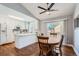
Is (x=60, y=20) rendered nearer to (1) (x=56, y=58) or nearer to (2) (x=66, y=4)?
(2) (x=66, y=4)

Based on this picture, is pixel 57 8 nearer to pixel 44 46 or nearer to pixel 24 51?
pixel 44 46

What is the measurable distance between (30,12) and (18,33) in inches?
17.7

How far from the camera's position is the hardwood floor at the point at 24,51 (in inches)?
64.6

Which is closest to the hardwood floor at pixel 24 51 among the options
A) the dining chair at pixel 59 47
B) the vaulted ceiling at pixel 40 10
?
the dining chair at pixel 59 47

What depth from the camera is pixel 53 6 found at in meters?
1.64

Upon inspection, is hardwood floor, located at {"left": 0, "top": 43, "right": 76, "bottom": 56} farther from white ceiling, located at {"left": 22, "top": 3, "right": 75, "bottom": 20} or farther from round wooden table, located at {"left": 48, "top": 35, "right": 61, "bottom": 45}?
white ceiling, located at {"left": 22, "top": 3, "right": 75, "bottom": 20}

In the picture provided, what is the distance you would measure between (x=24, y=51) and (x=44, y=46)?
1.24 ft

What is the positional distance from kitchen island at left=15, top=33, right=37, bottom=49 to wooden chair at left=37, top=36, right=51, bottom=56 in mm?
114

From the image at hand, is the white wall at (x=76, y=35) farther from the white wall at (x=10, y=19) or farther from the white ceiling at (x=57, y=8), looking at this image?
the white wall at (x=10, y=19)

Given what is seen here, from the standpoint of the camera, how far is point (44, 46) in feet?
5.65

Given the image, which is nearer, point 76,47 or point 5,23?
point 5,23

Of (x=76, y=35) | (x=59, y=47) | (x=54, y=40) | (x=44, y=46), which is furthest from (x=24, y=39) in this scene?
(x=76, y=35)

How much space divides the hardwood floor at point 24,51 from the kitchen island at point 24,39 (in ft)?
0.25

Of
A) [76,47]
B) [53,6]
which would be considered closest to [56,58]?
[76,47]
